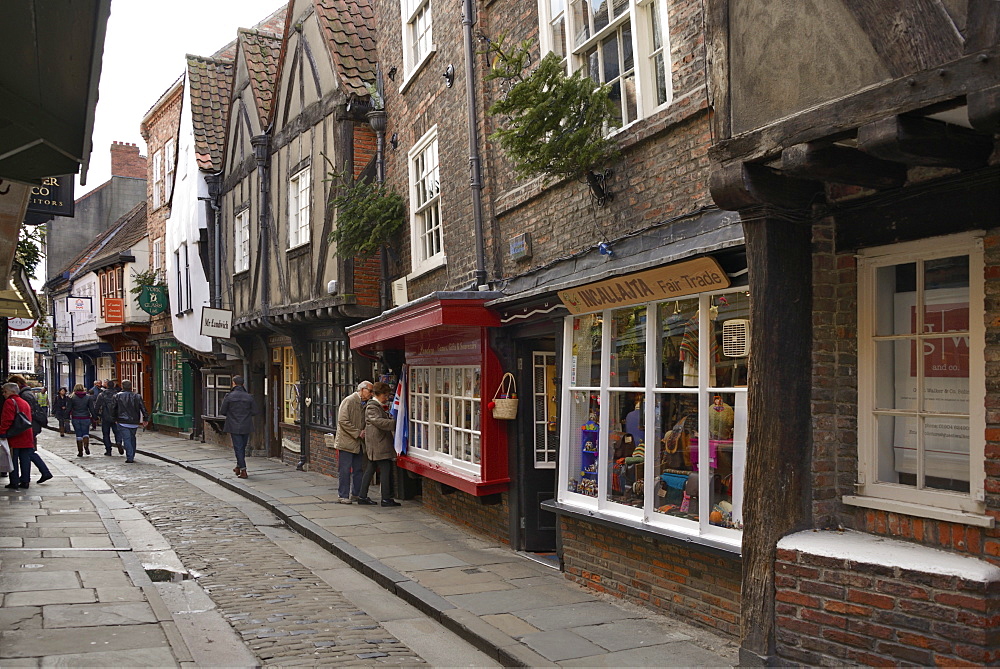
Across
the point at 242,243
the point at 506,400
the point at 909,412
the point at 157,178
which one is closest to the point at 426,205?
the point at 506,400

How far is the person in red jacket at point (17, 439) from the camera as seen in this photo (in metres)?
13.3

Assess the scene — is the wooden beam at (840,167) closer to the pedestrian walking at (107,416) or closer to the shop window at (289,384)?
the shop window at (289,384)

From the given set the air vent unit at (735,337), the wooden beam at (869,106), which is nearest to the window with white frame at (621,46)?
the air vent unit at (735,337)

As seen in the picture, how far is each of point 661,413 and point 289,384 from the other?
1351 cm

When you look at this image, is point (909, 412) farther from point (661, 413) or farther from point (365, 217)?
point (365, 217)

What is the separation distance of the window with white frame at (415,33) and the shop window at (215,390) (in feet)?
42.9

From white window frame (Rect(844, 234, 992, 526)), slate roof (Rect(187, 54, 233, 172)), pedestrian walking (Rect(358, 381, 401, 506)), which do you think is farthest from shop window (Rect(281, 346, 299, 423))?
white window frame (Rect(844, 234, 992, 526))

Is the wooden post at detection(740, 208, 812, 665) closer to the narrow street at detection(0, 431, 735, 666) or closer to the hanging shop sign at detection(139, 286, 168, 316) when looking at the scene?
the narrow street at detection(0, 431, 735, 666)

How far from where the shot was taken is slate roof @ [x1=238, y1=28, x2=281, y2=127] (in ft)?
60.1

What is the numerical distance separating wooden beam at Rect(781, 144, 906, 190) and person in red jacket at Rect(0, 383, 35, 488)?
40.5ft

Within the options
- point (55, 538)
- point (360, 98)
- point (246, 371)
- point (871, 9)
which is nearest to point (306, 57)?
point (360, 98)

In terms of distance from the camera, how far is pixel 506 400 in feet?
30.7

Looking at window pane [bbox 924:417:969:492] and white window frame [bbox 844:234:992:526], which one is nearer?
white window frame [bbox 844:234:992:526]

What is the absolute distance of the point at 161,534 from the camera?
34.9 feet
